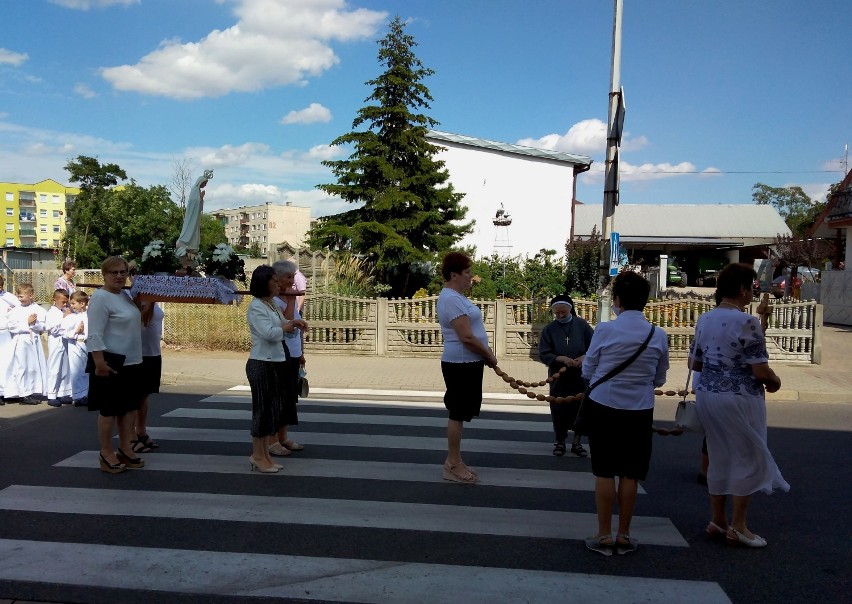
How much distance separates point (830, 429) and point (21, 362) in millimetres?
10235

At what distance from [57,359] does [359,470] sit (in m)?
5.26

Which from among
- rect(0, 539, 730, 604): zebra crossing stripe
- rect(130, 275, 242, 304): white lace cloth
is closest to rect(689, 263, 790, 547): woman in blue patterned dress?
rect(0, 539, 730, 604): zebra crossing stripe

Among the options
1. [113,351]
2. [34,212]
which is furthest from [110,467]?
[34,212]

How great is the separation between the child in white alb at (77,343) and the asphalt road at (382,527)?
6.06 feet

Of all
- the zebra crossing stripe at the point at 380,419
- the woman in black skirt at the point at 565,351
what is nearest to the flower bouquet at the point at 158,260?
the zebra crossing stripe at the point at 380,419

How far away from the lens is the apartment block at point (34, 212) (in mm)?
119500

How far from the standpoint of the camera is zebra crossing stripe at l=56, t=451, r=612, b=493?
555 cm

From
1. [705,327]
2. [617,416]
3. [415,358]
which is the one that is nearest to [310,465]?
[617,416]

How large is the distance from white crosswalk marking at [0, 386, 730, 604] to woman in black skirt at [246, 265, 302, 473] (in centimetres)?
46

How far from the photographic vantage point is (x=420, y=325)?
1341cm

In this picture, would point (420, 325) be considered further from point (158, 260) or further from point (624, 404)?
point (624, 404)

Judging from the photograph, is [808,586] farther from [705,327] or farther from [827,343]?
[827,343]

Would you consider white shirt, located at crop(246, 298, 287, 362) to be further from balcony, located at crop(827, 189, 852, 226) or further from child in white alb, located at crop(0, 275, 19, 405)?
balcony, located at crop(827, 189, 852, 226)

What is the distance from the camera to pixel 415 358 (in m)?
13.4
